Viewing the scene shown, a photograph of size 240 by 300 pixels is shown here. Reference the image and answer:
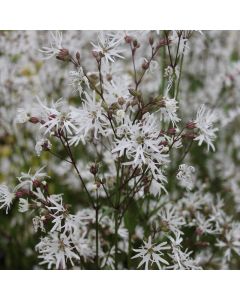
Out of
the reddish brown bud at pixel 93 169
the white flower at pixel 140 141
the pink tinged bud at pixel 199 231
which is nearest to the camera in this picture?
the white flower at pixel 140 141

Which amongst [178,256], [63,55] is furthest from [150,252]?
[63,55]

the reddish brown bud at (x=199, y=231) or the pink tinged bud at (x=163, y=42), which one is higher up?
the pink tinged bud at (x=163, y=42)

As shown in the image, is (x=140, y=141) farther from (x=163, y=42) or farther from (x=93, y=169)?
(x=163, y=42)

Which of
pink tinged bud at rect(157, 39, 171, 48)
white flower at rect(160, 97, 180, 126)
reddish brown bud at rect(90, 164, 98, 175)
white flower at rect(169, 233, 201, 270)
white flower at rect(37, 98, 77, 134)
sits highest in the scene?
pink tinged bud at rect(157, 39, 171, 48)

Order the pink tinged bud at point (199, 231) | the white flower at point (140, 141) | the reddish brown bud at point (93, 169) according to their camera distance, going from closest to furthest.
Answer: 1. the white flower at point (140, 141)
2. the reddish brown bud at point (93, 169)
3. the pink tinged bud at point (199, 231)

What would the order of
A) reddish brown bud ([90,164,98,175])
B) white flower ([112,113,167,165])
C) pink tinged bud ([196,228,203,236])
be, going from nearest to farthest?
white flower ([112,113,167,165]) → reddish brown bud ([90,164,98,175]) → pink tinged bud ([196,228,203,236])

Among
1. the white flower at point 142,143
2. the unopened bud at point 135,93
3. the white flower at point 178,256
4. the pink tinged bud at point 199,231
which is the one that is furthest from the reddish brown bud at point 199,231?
the unopened bud at point 135,93

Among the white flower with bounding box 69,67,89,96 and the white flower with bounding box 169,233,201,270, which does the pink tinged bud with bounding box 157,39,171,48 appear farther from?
the white flower with bounding box 169,233,201,270

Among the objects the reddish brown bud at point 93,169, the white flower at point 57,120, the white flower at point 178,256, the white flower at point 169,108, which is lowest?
the white flower at point 178,256

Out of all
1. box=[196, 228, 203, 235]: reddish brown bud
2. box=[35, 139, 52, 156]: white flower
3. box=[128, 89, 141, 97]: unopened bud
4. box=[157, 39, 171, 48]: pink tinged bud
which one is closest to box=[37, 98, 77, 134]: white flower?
box=[35, 139, 52, 156]: white flower

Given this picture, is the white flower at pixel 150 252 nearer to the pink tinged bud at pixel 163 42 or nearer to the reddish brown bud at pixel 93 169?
the reddish brown bud at pixel 93 169
